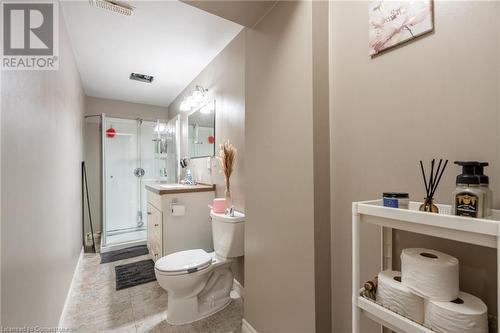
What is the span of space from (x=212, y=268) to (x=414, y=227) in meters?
1.56

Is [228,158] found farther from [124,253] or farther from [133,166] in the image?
[133,166]

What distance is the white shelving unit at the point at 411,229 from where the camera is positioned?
21.7 inches

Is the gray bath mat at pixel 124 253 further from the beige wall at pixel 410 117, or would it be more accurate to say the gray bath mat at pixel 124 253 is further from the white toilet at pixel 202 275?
the beige wall at pixel 410 117

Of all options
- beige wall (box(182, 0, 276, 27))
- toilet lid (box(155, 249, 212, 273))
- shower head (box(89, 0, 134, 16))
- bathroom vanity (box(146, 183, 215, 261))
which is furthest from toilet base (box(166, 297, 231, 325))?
shower head (box(89, 0, 134, 16))

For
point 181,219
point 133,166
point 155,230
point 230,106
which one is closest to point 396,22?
point 230,106

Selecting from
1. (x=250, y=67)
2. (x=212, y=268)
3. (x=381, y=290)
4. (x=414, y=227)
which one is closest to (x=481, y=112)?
(x=414, y=227)

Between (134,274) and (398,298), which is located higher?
(398,298)

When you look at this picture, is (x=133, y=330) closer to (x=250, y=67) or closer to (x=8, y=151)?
(x=8, y=151)

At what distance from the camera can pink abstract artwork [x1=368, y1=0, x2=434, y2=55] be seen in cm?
81

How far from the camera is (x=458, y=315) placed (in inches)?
23.8

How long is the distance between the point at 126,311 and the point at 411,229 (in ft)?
7.07

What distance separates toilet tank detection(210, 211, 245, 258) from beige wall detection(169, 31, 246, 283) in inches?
7.0

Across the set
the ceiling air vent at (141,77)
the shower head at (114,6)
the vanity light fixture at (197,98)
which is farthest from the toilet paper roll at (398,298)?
the ceiling air vent at (141,77)

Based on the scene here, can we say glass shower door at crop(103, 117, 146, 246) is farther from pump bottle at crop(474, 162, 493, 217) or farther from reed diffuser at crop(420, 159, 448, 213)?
pump bottle at crop(474, 162, 493, 217)
